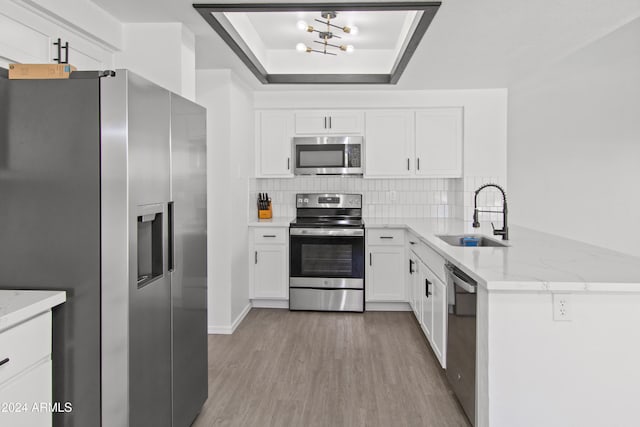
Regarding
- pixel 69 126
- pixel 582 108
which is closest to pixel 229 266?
pixel 69 126

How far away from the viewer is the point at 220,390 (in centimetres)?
281

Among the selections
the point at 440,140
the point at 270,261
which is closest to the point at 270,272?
the point at 270,261

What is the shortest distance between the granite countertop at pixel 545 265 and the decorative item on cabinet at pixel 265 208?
78.7 inches

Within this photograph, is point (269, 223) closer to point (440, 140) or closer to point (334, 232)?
point (334, 232)

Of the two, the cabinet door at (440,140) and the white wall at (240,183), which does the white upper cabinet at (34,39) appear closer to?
the white wall at (240,183)

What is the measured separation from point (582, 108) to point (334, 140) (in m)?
2.47

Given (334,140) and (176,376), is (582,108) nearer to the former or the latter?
(334,140)

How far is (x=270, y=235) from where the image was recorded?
456cm

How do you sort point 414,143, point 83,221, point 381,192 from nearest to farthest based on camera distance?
point 83,221 → point 414,143 → point 381,192

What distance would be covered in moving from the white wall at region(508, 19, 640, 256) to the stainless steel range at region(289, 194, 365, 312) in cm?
221

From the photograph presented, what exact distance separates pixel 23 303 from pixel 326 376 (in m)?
2.05

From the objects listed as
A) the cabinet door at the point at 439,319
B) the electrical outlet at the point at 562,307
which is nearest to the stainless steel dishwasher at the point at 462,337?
the cabinet door at the point at 439,319

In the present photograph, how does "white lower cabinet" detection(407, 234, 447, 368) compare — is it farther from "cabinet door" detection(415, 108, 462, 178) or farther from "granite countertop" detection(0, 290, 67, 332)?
"granite countertop" detection(0, 290, 67, 332)

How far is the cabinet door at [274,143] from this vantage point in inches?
186
